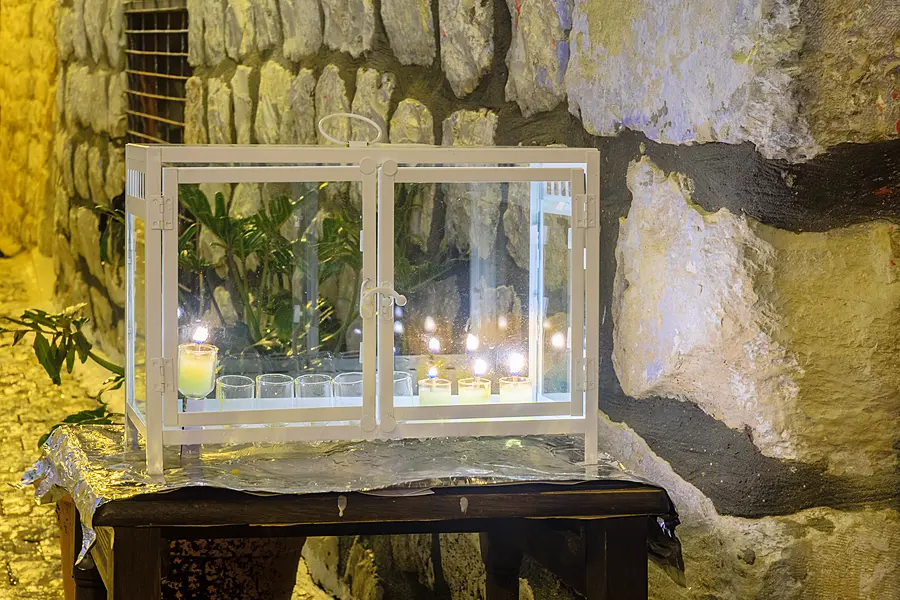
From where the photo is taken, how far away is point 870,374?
122 cm

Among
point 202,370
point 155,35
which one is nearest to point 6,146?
point 155,35

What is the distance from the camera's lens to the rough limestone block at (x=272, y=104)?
7.95 feet

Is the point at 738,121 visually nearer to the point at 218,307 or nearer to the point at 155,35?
the point at 218,307

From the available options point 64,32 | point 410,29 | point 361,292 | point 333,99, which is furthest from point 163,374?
point 64,32

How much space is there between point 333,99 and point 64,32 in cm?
245

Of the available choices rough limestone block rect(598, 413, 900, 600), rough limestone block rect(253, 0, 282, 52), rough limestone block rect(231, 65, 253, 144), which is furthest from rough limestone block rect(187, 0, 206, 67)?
rough limestone block rect(598, 413, 900, 600)

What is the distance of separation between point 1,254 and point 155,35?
1911 millimetres

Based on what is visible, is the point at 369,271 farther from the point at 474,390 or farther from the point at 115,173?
the point at 115,173

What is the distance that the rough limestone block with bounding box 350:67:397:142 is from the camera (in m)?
2.03

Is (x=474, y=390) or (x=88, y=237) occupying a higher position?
(x=88, y=237)

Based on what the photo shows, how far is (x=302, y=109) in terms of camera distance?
235 centimetres

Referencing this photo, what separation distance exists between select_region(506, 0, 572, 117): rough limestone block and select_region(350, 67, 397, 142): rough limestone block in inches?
14.1

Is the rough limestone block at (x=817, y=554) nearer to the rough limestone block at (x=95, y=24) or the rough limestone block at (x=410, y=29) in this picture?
the rough limestone block at (x=410, y=29)

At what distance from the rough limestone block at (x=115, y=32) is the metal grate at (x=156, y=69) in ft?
0.10
